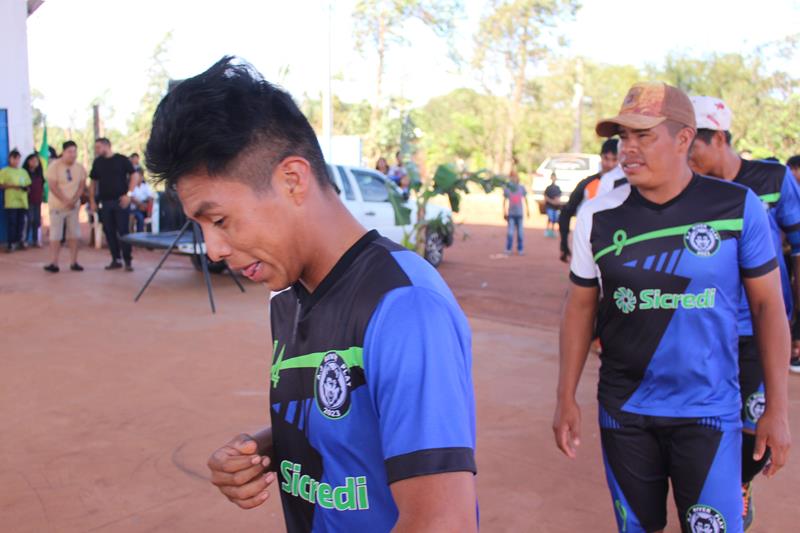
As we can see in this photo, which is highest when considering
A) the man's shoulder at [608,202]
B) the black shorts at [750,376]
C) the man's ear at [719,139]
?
the man's ear at [719,139]

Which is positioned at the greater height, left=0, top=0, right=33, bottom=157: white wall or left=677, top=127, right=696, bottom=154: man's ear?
left=0, top=0, right=33, bottom=157: white wall

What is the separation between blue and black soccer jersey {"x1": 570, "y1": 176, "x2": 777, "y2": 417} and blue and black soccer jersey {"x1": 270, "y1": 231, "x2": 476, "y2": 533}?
1.43m

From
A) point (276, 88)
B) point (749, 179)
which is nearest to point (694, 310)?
point (749, 179)

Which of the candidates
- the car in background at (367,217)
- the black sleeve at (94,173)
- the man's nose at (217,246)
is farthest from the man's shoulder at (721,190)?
Answer: the black sleeve at (94,173)

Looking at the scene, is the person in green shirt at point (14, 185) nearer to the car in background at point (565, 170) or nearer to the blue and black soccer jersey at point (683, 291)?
the blue and black soccer jersey at point (683, 291)

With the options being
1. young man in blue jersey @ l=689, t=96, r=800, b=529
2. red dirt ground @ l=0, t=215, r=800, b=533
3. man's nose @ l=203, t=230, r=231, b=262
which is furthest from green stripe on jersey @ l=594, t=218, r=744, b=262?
red dirt ground @ l=0, t=215, r=800, b=533

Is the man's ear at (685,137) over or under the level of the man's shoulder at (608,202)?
over

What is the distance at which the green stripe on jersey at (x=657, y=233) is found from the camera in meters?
2.52

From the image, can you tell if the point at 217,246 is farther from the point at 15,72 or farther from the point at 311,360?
the point at 15,72

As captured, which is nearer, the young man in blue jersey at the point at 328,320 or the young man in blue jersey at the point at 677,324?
the young man in blue jersey at the point at 328,320

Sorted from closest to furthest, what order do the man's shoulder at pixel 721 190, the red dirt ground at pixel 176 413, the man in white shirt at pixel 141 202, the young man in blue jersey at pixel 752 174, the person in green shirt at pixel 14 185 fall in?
1. the man's shoulder at pixel 721 190
2. the young man in blue jersey at pixel 752 174
3. the red dirt ground at pixel 176 413
4. the person in green shirt at pixel 14 185
5. the man in white shirt at pixel 141 202

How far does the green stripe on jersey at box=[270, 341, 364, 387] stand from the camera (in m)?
1.29

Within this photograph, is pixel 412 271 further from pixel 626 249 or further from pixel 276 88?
pixel 626 249

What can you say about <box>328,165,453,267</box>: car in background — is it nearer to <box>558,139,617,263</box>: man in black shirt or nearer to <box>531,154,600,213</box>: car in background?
<box>558,139,617,263</box>: man in black shirt
